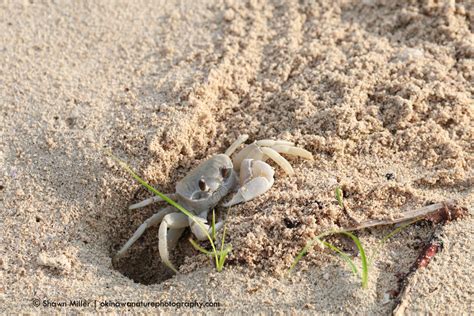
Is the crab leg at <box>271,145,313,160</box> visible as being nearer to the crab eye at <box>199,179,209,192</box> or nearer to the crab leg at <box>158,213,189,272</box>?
the crab eye at <box>199,179,209,192</box>

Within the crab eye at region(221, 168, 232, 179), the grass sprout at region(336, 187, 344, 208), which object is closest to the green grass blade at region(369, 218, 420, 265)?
the grass sprout at region(336, 187, 344, 208)

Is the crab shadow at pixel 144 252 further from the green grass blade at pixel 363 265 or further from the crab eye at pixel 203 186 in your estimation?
the green grass blade at pixel 363 265

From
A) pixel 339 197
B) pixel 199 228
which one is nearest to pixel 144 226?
pixel 199 228

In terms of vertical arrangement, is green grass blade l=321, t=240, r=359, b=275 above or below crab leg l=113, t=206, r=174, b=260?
above

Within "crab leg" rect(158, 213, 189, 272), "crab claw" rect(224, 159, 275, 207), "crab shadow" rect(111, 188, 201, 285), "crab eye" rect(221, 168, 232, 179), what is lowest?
"crab shadow" rect(111, 188, 201, 285)

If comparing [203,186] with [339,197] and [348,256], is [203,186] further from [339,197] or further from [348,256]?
[348,256]

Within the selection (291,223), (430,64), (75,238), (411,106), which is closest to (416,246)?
(291,223)

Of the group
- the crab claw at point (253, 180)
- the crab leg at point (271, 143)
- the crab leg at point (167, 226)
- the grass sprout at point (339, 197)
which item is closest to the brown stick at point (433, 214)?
the grass sprout at point (339, 197)
